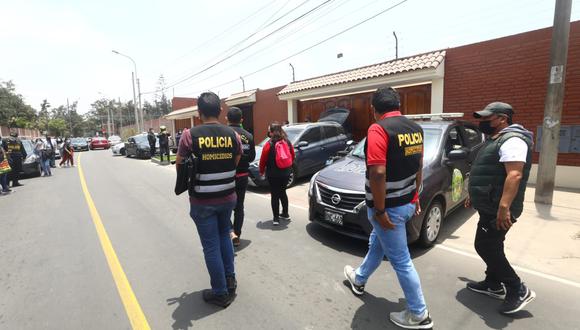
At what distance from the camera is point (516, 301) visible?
2.73 metres

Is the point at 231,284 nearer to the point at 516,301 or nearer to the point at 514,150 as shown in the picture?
the point at 516,301

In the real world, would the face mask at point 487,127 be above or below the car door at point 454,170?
above

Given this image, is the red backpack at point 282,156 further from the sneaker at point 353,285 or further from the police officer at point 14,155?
the police officer at point 14,155

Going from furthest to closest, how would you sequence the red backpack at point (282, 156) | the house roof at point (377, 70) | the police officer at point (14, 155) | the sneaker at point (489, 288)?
1. the police officer at point (14, 155)
2. the house roof at point (377, 70)
3. the red backpack at point (282, 156)
4. the sneaker at point (489, 288)

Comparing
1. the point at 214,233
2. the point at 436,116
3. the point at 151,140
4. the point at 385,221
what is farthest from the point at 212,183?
the point at 151,140

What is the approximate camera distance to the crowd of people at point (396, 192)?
244cm

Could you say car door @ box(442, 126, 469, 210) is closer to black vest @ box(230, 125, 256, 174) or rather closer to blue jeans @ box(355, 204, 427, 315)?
blue jeans @ box(355, 204, 427, 315)

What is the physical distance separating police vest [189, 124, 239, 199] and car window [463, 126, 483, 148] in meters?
4.39

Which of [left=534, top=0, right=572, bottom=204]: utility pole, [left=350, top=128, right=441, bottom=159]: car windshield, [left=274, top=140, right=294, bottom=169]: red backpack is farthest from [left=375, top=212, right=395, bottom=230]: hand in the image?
[left=534, top=0, right=572, bottom=204]: utility pole

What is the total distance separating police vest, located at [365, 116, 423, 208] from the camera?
93.7 inches

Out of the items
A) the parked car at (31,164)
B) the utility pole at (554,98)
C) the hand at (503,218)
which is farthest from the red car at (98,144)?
the hand at (503,218)

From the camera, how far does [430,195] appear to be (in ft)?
13.2

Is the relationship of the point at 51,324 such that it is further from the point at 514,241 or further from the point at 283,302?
the point at 514,241

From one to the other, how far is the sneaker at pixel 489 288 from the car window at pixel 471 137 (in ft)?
9.81
